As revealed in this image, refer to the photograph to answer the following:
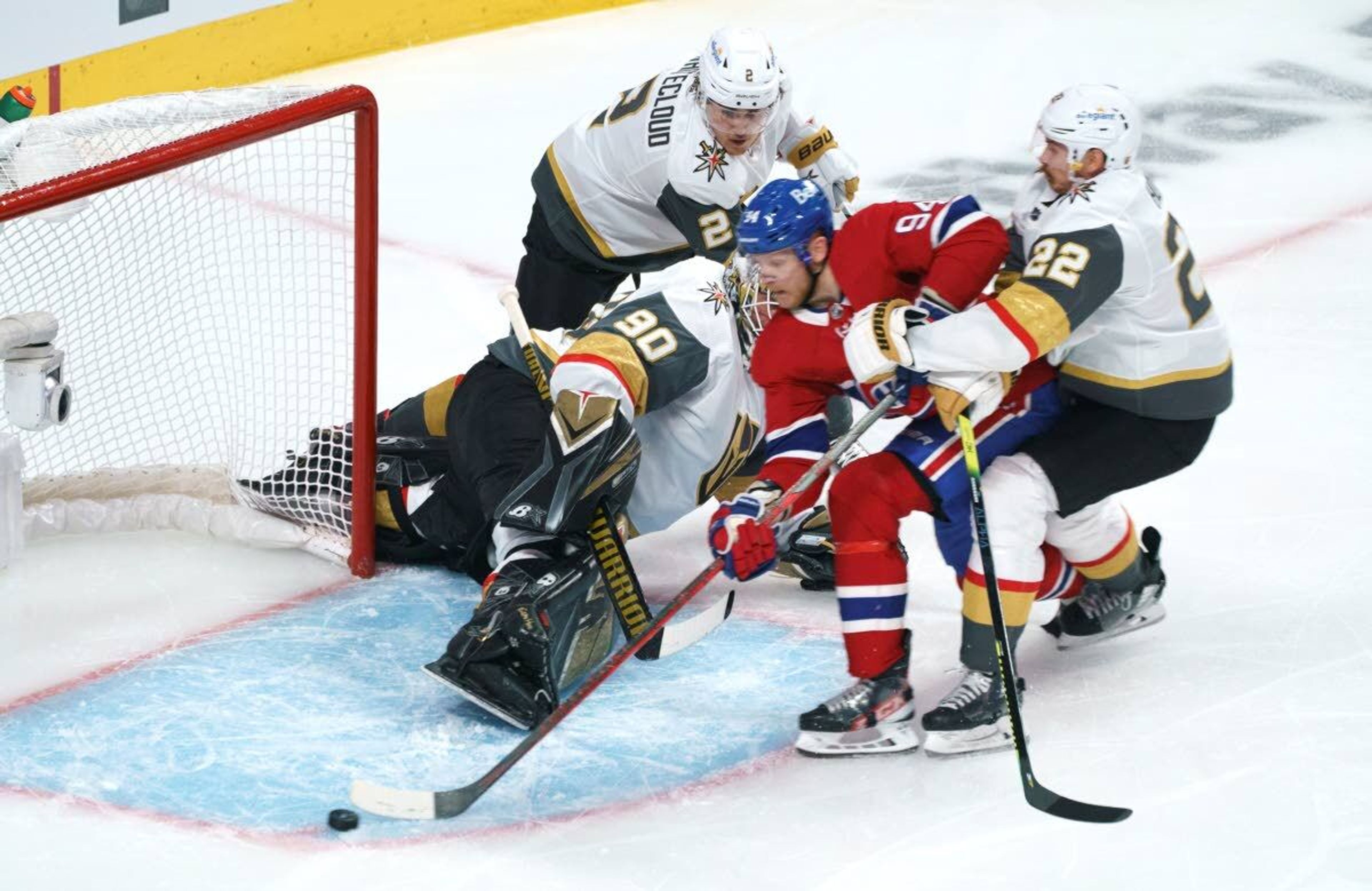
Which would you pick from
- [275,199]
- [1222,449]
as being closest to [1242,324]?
[1222,449]

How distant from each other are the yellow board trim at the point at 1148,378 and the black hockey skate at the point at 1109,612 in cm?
42

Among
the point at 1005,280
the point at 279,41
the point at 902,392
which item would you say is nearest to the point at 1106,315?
the point at 1005,280

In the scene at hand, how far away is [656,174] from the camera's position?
154 inches

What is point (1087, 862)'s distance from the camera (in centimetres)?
262

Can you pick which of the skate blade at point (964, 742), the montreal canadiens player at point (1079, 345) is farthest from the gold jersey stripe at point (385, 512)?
the skate blade at point (964, 742)

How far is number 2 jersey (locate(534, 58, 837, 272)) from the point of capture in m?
3.74

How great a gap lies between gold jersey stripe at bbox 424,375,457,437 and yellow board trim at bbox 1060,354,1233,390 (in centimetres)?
127

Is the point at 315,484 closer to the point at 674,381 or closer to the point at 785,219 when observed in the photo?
the point at 674,381

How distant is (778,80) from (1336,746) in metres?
1.61

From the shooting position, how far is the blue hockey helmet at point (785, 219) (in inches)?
117

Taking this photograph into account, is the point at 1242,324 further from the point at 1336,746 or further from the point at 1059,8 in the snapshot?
the point at 1059,8

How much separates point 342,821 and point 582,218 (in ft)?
5.65

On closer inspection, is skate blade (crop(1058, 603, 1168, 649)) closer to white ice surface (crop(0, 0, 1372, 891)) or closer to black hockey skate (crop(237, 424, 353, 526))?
white ice surface (crop(0, 0, 1372, 891))

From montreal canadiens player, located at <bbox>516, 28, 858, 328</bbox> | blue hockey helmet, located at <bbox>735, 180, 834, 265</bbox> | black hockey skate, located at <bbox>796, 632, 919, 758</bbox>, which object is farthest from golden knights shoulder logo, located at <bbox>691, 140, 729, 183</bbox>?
black hockey skate, located at <bbox>796, 632, 919, 758</bbox>
